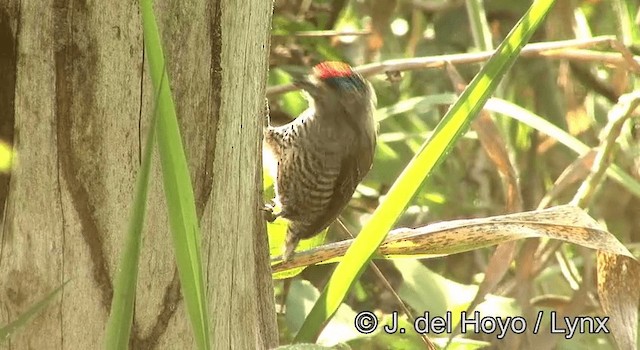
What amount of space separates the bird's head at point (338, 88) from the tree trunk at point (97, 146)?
2.85ft

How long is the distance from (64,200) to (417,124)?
1.80m

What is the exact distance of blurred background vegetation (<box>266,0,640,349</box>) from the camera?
101 inches

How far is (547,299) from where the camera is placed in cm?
242

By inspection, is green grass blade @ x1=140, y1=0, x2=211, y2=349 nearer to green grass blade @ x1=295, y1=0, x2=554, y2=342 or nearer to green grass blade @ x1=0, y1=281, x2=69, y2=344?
green grass blade @ x1=0, y1=281, x2=69, y2=344

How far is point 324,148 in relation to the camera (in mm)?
2105

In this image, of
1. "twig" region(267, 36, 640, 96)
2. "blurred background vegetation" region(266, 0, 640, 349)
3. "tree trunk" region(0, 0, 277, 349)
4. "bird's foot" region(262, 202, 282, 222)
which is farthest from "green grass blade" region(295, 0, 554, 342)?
"blurred background vegetation" region(266, 0, 640, 349)

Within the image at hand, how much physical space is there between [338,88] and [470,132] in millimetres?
758

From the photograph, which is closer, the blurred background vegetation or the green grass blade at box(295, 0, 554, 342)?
the green grass blade at box(295, 0, 554, 342)

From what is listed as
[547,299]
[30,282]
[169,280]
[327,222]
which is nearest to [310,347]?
[169,280]

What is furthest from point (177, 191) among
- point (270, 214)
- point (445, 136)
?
point (270, 214)

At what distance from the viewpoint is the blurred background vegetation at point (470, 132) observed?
8.39 ft

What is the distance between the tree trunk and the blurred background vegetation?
1.23 m

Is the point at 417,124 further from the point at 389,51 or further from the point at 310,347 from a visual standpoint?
the point at 310,347

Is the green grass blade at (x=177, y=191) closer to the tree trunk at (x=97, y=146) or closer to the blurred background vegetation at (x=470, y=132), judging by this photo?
the tree trunk at (x=97, y=146)
